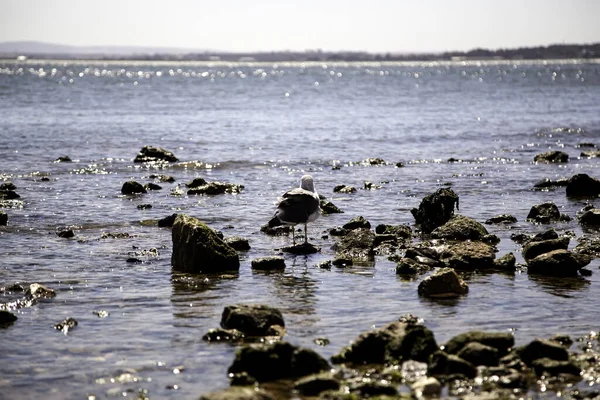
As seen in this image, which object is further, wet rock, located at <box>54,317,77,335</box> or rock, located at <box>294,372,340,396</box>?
wet rock, located at <box>54,317,77,335</box>

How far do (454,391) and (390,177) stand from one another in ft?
75.7

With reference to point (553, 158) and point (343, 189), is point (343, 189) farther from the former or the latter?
point (553, 158)

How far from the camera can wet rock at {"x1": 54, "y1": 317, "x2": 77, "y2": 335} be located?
542 inches

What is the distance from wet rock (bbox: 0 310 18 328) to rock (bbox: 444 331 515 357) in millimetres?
6526

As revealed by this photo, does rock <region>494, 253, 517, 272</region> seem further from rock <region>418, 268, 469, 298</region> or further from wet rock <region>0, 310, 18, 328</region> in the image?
wet rock <region>0, 310, 18, 328</region>

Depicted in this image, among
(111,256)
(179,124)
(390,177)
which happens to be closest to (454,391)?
(111,256)

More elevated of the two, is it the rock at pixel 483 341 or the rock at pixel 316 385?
the rock at pixel 483 341

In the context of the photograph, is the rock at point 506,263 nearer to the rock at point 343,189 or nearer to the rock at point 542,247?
the rock at point 542,247

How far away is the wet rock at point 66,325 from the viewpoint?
45.2 ft

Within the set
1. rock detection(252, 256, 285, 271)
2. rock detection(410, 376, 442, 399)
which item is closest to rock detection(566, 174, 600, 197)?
rock detection(252, 256, 285, 271)

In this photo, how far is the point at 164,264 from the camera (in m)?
18.5

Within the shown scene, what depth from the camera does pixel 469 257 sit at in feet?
58.9

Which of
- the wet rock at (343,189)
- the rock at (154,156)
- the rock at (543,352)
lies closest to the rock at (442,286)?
the rock at (543,352)

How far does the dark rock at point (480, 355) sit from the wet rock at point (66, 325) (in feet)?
18.9
